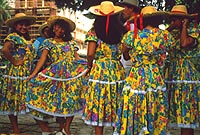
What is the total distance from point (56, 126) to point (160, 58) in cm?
324

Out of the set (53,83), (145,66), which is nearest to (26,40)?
(53,83)

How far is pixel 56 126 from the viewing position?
7.54 meters

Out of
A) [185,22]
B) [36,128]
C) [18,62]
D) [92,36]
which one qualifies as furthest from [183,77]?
[36,128]

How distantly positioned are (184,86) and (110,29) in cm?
120

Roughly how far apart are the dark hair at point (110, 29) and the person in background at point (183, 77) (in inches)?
28.1

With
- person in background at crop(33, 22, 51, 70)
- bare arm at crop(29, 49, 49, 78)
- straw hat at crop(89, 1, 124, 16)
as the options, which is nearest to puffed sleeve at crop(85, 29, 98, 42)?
straw hat at crop(89, 1, 124, 16)

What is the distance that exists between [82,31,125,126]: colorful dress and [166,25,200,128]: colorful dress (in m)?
0.71

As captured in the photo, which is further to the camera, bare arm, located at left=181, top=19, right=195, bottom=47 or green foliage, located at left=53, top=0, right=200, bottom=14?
green foliage, located at left=53, top=0, right=200, bottom=14

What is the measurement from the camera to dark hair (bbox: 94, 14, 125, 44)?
5.25 meters

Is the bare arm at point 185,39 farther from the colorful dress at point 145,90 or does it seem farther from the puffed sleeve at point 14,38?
the puffed sleeve at point 14,38

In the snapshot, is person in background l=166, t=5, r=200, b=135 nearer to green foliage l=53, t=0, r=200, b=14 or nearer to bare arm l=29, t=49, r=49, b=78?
green foliage l=53, t=0, r=200, b=14

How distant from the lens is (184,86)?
541cm

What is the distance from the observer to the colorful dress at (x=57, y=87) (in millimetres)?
6176

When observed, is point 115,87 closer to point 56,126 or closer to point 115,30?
point 115,30
